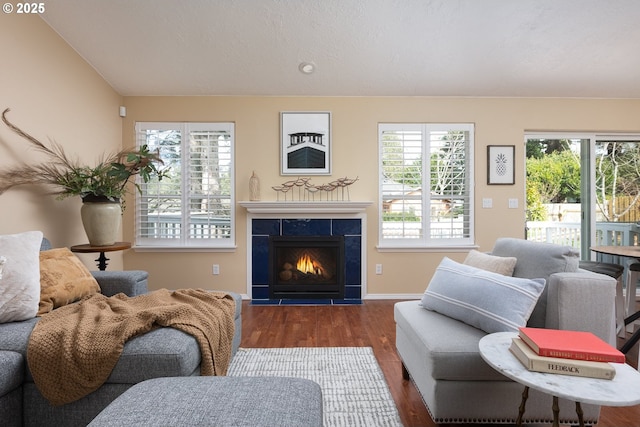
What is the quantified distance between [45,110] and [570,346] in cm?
390

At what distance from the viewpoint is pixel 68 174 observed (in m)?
2.84

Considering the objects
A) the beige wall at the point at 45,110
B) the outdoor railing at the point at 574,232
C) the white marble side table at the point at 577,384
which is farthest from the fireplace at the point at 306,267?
the white marble side table at the point at 577,384

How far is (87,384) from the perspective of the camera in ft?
4.87

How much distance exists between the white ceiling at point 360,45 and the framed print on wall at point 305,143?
11.2 inches

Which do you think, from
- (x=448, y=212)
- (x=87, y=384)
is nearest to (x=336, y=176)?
(x=448, y=212)

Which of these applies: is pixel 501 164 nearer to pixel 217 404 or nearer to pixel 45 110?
pixel 217 404

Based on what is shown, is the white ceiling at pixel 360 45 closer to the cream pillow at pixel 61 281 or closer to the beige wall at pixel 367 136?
the beige wall at pixel 367 136

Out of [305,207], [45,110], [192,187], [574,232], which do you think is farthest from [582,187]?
[45,110]

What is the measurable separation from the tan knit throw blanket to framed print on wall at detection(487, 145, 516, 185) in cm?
343

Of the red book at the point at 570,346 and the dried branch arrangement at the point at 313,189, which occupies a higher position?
the dried branch arrangement at the point at 313,189

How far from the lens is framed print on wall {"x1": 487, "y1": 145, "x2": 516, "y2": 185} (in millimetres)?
4105

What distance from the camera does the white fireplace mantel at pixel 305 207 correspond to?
12.7 feet

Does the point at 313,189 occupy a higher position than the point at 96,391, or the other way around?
the point at 313,189

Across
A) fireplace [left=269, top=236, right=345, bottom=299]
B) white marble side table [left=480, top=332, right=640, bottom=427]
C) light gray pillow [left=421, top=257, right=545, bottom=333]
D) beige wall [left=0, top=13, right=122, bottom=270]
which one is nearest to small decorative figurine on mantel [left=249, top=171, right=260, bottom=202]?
fireplace [left=269, top=236, right=345, bottom=299]
